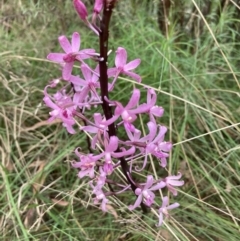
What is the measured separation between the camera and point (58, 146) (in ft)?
5.33

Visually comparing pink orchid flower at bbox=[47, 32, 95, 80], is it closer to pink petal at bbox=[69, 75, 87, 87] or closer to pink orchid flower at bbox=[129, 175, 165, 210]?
pink petal at bbox=[69, 75, 87, 87]

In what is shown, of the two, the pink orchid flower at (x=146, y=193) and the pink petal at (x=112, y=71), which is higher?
the pink petal at (x=112, y=71)

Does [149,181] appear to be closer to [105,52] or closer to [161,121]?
[105,52]

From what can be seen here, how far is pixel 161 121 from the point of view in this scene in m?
1.61

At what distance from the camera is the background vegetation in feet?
4.36

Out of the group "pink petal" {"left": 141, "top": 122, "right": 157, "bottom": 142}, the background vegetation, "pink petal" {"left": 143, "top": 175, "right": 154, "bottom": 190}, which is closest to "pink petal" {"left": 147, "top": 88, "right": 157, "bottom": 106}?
"pink petal" {"left": 141, "top": 122, "right": 157, "bottom": 142}

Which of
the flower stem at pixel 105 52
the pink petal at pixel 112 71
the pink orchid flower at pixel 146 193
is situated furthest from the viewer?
the pink orchid flower at pixel 146 193

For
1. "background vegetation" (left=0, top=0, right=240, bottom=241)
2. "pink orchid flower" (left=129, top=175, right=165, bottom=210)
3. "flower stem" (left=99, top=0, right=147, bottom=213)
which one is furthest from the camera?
"background vegetation" (left=0, top=0, right=240, bottom=241)

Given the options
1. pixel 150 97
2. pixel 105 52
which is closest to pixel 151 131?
pixel 150 97

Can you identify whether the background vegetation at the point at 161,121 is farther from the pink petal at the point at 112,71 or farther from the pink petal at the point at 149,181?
the pink petal at the point at 112,71

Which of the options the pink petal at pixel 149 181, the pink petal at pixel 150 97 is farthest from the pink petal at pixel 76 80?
the pink petal at pixel 149 181

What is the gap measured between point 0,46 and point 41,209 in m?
0.78

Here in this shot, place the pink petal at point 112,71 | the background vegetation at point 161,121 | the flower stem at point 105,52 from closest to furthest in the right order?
the flower stem at point 105,52 < the pink petal at point 112,71 < the background vegetation at point 161,121

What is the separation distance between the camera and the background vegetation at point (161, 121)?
133 cm
